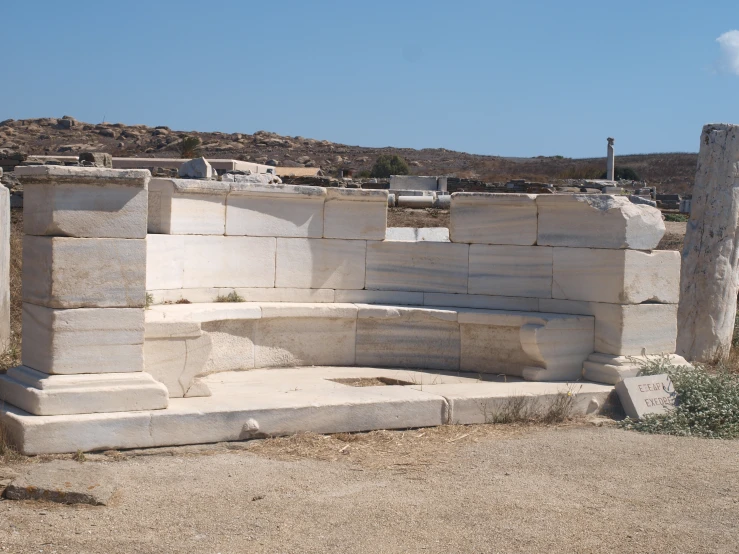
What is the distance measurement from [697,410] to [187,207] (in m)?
4.54

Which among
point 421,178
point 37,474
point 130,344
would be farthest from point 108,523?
point 421,178

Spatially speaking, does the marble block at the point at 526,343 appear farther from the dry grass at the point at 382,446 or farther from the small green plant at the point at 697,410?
the dry grass at the point at 382,446

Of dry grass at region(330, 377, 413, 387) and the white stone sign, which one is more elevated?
the white stone sign

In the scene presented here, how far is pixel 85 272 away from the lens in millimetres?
5273

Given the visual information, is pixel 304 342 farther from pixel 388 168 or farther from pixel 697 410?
pixel 388 168

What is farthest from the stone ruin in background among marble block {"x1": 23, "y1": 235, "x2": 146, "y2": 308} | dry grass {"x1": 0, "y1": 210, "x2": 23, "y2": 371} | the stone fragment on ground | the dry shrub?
the dry shrub

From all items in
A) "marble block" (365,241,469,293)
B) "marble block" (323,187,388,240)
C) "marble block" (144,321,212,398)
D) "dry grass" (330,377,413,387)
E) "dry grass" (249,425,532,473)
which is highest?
"marble block" (323,187,388,240)

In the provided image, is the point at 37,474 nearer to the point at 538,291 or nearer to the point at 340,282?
the point at 340,282

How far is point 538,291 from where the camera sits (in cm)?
792

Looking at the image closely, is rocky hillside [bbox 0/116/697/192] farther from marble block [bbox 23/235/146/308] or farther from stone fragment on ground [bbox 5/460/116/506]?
stone fragment on ground [bbox 5/460/116/506]

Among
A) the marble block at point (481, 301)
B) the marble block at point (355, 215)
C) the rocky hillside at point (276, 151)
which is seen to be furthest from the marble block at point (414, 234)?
the rocky hillside at point (276, 151)

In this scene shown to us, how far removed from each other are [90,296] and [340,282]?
3.30 metres

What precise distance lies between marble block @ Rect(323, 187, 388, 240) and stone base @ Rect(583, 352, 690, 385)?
235 centimetres

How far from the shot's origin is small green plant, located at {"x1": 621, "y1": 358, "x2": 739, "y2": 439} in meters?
6.36
